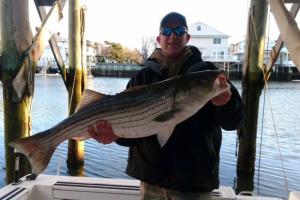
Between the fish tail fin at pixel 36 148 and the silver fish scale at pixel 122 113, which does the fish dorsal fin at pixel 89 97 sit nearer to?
the silver fish scale at pixel 122 113

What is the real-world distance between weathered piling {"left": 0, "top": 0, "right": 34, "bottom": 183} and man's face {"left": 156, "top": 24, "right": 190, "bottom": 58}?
3.73 meters

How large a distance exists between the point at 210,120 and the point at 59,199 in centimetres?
A: 214

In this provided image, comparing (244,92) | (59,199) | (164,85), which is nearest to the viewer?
(164,85)

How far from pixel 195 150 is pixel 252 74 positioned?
240 inches

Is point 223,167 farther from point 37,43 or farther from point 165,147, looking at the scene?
point 165,147

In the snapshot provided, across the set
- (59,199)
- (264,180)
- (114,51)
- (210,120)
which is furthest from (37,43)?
(114,51)

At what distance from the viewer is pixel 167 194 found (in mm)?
2889

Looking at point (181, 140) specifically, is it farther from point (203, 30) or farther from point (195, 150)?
point (203, 30)

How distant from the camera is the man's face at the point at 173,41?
290cm

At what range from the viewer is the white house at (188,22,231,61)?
67750 millimetres

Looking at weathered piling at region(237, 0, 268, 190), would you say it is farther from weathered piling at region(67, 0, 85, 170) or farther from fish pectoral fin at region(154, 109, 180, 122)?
fish pectoral fin at region(154, 109, 180, 122)

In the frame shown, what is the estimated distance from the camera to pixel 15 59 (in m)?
6.11

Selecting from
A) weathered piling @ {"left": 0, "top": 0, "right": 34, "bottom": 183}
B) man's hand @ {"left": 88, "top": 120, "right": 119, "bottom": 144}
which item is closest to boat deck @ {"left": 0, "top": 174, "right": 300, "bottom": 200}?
man's hand @ {"left": 88, "top": 120, "right": 119, "bottom": 144}

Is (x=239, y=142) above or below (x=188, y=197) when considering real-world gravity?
below
